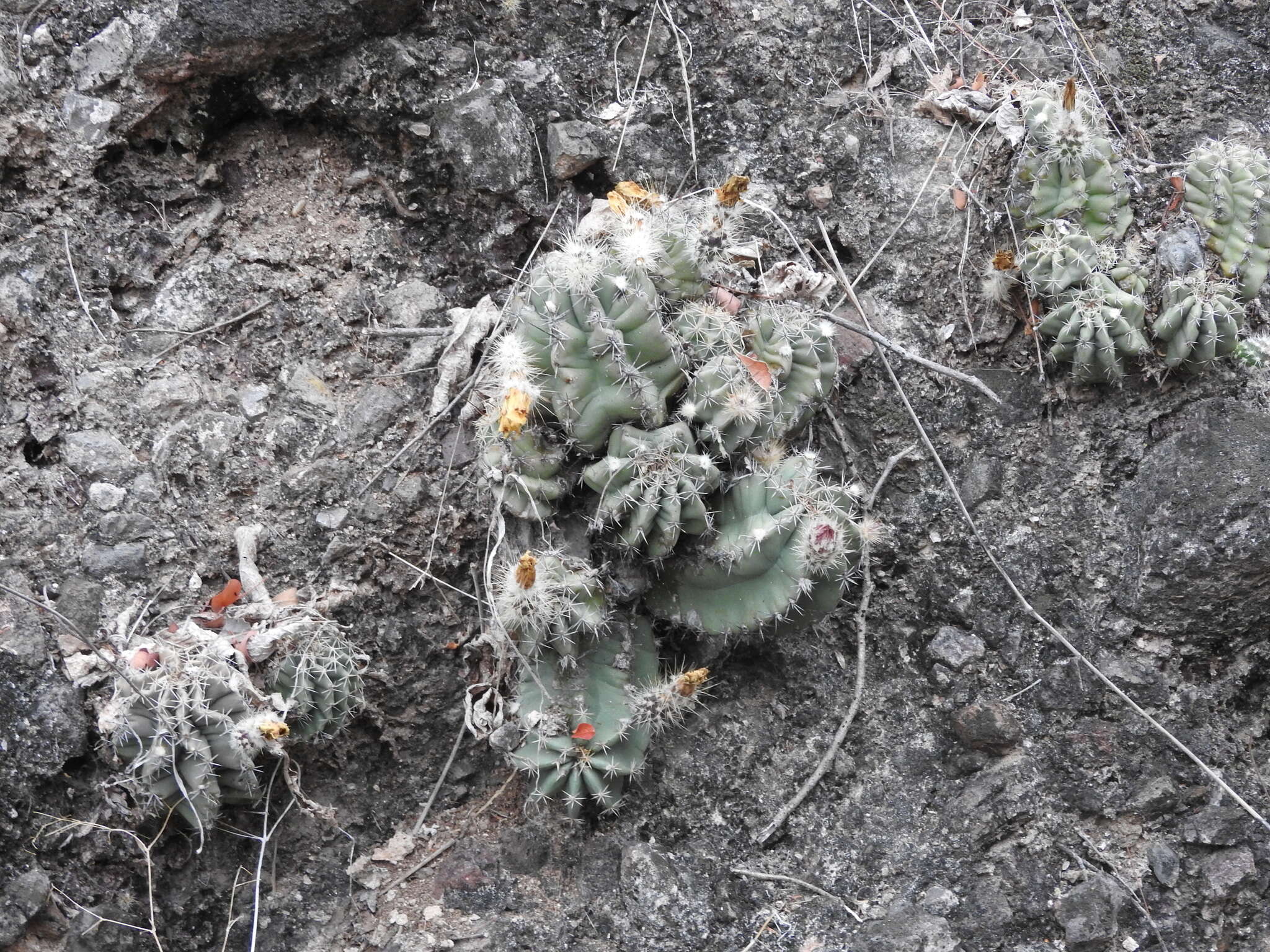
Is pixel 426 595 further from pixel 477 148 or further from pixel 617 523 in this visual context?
pixel 477 148

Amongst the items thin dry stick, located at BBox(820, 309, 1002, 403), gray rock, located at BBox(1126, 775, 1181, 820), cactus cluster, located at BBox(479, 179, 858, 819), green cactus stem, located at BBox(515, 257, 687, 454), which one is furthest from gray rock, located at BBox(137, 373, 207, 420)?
gray rock, located at BBox(1126, 775, 1181, 820)

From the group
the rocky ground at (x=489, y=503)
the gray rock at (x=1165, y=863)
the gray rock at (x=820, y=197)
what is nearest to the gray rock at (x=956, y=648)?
the rocky ground at (x=489, y=503)

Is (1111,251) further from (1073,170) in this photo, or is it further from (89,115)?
(89,115)

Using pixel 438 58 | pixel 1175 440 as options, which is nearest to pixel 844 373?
pixel 1175 440

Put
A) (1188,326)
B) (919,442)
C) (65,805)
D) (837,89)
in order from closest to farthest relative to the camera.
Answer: (65,805) → (1188,326) → (919,442) → (837,89)

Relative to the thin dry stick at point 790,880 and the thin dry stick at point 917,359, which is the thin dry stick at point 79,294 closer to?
the thin dry stick at point 917,359

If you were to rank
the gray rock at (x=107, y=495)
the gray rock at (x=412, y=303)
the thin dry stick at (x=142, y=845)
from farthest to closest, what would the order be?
the gray rock at (x=412, y=303) → the gray rock at (x=107, y=495) → the thin dry stick at (x=142, y=845)

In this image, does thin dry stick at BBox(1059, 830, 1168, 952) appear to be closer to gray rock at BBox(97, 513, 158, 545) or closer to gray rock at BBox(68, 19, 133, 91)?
gray rock at BBox(97, 513, 158, 545)
